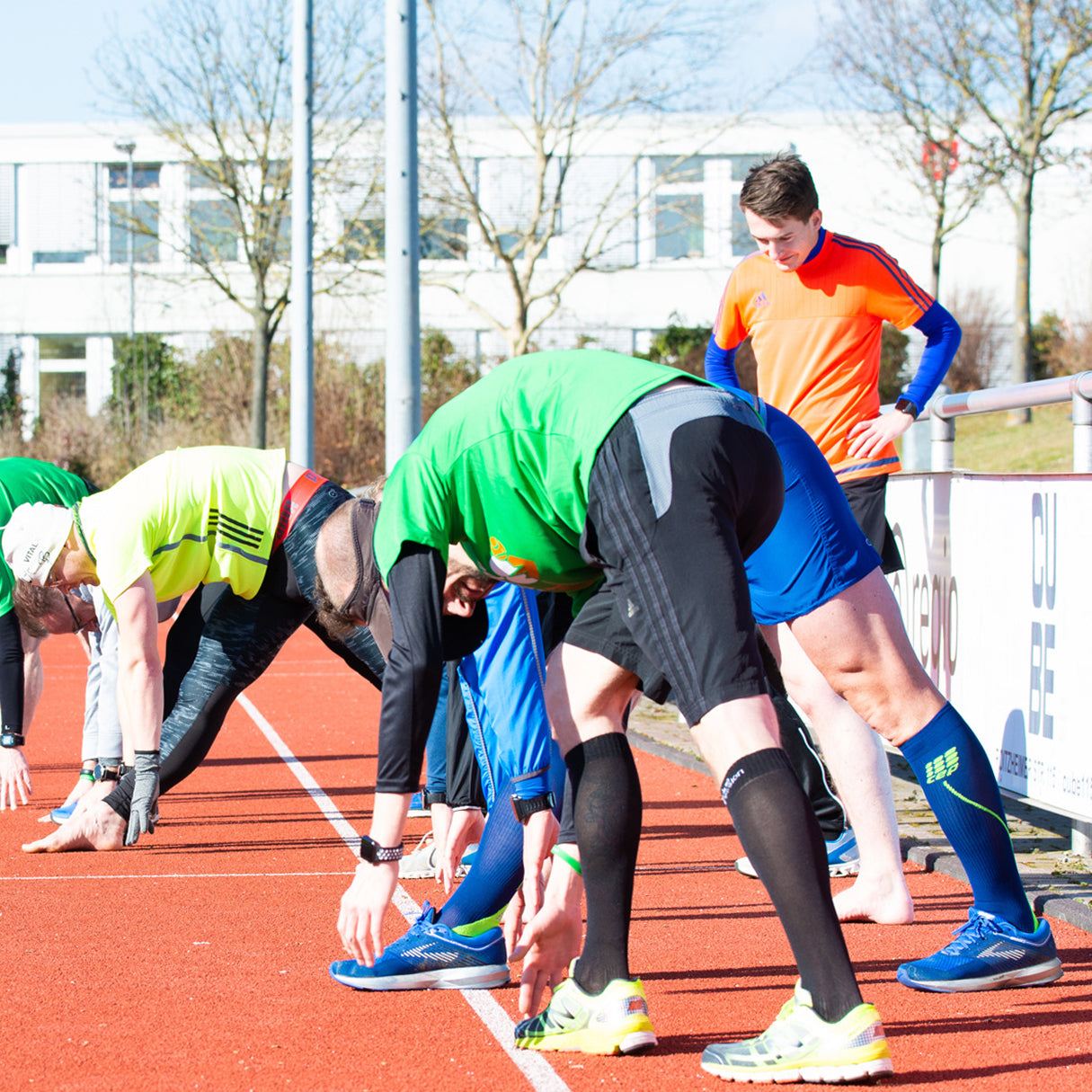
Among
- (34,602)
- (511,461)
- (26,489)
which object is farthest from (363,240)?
(511,461)

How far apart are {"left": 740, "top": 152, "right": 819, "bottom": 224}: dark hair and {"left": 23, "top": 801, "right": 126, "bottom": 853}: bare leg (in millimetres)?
3422

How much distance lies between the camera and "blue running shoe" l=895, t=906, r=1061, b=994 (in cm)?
382

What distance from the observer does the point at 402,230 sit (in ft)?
40.0

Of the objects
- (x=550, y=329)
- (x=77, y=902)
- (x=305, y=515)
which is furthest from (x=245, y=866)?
(x=550, y=329)

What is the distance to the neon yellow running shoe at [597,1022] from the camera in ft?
10.7

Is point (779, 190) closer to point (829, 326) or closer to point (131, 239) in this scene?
point (829, 326)

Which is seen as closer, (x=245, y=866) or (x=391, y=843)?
(x=391, y=843)

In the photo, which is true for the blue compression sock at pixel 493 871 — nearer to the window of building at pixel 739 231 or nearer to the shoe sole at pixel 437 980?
the shoe sole at pixel 437 980

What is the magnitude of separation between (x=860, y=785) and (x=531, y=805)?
53.6 inches

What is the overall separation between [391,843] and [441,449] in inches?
32.3

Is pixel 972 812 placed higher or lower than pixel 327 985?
higher

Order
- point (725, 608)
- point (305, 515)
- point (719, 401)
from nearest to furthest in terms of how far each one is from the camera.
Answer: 1. point (725, 608)
2. point (719, 401)
3. point (305, 515)

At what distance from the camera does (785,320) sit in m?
5.24

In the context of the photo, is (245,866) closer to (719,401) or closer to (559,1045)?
(559,1045)
